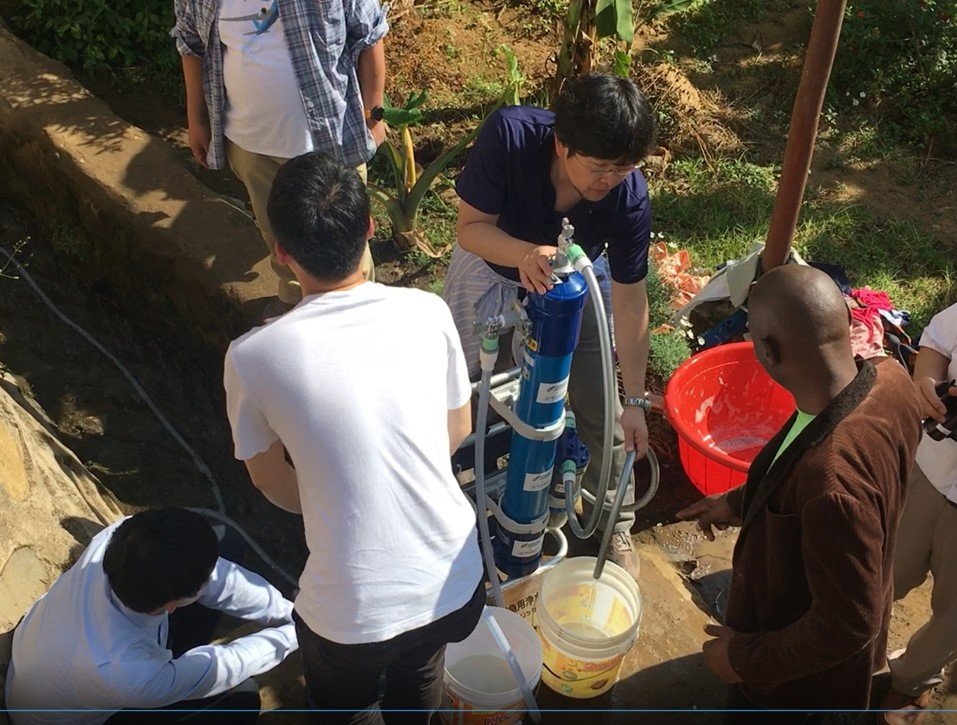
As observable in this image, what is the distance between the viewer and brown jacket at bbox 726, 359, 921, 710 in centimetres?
178

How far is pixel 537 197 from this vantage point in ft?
8.26

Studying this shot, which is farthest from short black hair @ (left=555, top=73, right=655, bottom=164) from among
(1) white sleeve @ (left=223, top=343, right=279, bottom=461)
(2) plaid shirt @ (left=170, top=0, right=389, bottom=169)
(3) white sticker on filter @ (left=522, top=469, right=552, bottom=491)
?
(2) plaid shirt @ (left=170, top=0, right=389, bottom=169)

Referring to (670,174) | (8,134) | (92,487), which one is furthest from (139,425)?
(670,174)

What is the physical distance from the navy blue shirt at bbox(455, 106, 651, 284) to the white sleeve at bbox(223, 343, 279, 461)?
966mm

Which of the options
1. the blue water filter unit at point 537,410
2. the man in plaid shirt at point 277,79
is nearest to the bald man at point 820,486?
the blue water filter unit at point 537,410

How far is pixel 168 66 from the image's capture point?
16.0 ft

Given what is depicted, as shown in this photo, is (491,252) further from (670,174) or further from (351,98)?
(670,174)

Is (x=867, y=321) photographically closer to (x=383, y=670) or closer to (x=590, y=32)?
(x=590, y=32)

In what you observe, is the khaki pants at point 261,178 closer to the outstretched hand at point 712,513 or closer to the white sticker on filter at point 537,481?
the white sticker on filter at point 537,481

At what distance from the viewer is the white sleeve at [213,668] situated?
233 cm

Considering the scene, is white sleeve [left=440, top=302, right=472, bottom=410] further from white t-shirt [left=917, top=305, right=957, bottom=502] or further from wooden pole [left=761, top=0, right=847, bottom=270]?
wooden pole [left=761, top=0, right=847, bottom=270]

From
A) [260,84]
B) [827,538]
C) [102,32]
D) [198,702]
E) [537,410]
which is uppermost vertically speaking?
[260,84]

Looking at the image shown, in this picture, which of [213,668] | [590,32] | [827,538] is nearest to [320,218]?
[827,538]

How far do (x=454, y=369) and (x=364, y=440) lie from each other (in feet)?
1.05
